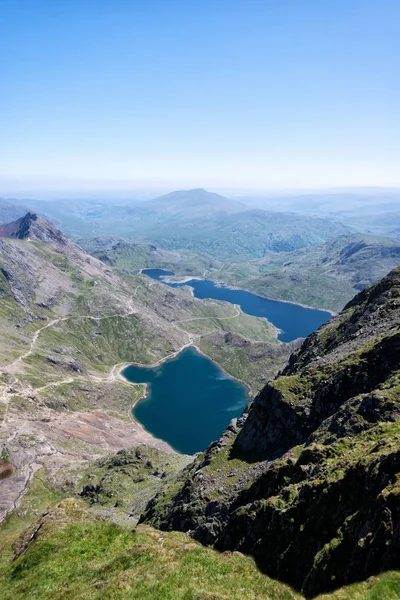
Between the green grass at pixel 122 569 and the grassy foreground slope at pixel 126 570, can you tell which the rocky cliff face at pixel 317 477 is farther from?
the green grass at pixel 122 569

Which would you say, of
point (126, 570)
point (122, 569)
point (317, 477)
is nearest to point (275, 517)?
point (317, 477)

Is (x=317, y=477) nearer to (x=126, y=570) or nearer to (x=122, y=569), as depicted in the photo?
(x=126, y=570)

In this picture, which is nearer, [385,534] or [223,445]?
[385,534]

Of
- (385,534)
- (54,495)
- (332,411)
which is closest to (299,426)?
(332,411)

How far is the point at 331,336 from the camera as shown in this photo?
132750 mm

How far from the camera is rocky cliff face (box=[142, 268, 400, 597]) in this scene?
37781 mm

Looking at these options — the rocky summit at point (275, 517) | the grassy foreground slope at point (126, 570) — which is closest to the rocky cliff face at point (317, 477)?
the rocky summit at point (275, 517)

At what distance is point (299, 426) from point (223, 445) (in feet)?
72.4

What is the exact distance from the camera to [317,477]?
172 feet

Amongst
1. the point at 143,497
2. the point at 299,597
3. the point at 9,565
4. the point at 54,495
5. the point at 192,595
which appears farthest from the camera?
the point at 54,495

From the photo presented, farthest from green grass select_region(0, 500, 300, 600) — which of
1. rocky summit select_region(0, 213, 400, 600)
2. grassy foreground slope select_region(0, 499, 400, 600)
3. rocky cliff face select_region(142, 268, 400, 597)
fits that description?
rocky cliff face select_region(142, 268, 400, 597)

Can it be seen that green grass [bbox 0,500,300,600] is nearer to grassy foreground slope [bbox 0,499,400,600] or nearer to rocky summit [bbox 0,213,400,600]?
grassy foreground slope [bbox 0,499,400,600]

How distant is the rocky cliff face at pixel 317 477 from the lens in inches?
1487

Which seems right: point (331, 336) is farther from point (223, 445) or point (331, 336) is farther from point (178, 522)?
point (178, 522)
